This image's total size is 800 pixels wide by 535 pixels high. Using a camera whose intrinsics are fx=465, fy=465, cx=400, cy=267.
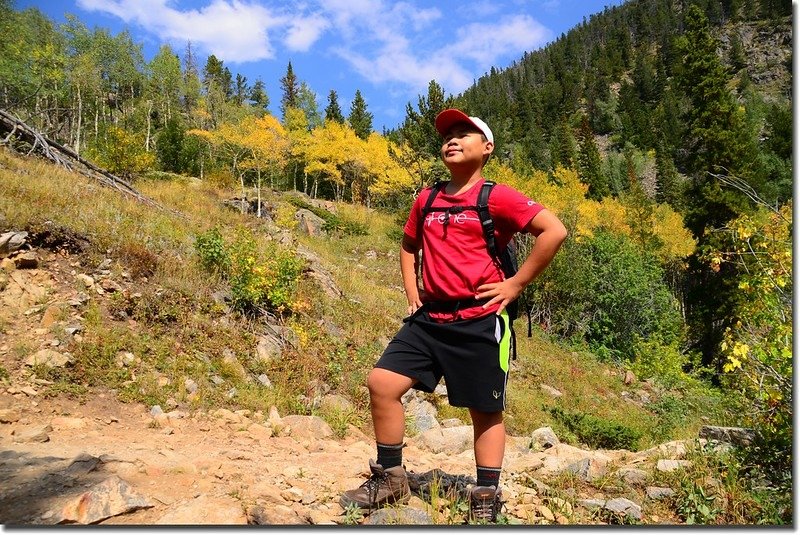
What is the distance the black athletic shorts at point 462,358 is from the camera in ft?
6.93

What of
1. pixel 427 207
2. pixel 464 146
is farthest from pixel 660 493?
pixel 464 146

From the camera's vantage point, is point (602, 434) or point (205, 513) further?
point (602, 434)

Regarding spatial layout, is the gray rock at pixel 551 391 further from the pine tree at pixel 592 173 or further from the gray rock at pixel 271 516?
the pine tree at pixel 592 173

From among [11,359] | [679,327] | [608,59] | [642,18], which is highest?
[642,18]

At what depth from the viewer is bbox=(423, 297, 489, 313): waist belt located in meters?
2.17

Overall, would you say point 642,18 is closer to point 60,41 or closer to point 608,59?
point 608,59

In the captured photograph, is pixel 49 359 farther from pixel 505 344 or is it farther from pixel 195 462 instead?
pixel 505 344

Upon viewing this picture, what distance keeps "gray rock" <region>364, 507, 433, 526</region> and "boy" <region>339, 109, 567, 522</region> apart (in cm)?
6

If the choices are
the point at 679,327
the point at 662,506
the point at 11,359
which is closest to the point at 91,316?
the point at 11,359

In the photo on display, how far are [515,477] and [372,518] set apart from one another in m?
1.22

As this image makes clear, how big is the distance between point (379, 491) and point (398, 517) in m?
0.15

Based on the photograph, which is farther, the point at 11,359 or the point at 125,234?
the point at 125,234

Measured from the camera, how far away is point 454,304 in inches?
86.7

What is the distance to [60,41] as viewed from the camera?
3612cm
